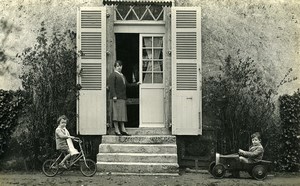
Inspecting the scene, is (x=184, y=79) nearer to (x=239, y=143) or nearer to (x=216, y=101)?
(x=216, y=101)

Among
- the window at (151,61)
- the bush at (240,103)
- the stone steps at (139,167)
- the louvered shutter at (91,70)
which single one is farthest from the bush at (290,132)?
the louvered shutter at (91,70)

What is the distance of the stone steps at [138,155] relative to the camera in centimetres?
837

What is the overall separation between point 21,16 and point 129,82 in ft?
9.10

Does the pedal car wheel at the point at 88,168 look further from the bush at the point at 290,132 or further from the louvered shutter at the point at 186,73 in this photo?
the bush at the point at 290,132

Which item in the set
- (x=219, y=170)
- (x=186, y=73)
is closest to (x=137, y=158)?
(x=219, y=170)

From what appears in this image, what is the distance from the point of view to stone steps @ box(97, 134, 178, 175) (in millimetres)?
8367

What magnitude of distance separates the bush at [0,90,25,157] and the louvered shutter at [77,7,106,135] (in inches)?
49.6

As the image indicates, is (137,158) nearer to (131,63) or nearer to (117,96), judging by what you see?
(117,96)

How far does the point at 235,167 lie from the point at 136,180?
5.80 feet

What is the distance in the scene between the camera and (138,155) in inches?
336

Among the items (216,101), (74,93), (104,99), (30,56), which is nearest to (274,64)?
(216,101)

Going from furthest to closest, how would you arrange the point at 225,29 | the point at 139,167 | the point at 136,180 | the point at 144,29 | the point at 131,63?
the point at 131,63
the point at 144,29
the point at 225,29
the point at 139,167
the point at 136,180

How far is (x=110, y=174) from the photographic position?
833cm

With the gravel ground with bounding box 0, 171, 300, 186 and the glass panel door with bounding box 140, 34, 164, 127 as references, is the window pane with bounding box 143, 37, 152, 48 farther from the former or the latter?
the gravel ground with bounding box 0, 171, 300, 186
